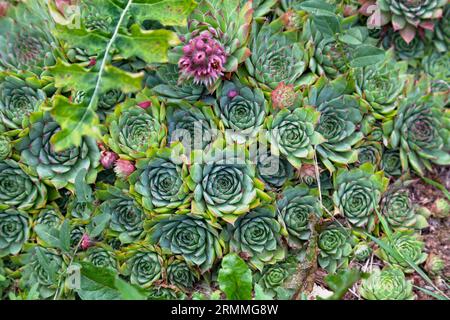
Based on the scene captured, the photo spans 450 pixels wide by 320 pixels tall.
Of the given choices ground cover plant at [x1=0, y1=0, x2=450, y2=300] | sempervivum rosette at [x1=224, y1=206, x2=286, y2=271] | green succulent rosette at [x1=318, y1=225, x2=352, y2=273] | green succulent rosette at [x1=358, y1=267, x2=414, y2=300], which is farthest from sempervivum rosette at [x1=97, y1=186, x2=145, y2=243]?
green succulent rosette at [x1=358, y1=267, x2=414, y2=300]

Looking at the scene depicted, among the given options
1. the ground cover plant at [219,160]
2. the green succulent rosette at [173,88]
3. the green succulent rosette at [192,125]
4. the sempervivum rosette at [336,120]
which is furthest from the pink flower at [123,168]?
the sempervivum rosette at [336,120]

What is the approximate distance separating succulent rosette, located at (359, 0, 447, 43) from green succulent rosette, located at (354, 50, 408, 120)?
7.6 inches

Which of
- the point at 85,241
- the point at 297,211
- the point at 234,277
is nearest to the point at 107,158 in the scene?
the point at 85,241

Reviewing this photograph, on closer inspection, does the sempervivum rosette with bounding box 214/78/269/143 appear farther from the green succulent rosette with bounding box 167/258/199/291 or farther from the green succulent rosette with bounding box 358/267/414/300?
the green succulent rosette with bounding box 358/267/414/300

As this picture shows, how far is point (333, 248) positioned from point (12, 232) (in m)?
1.33

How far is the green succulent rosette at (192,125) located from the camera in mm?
2324

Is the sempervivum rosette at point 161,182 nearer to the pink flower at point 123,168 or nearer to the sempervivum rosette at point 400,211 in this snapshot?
the pink flower at point 123,168

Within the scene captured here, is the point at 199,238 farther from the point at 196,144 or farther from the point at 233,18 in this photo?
the point at 233,18

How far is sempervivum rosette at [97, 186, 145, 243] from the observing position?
2.28 meters

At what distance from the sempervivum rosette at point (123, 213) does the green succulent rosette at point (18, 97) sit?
0.45 metres

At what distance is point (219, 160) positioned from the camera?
2.22m

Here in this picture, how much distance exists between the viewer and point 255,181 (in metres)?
2.24

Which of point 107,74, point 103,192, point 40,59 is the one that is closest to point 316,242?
point 103,192

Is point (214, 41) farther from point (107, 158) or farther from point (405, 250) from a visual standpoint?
point (405, 250)
